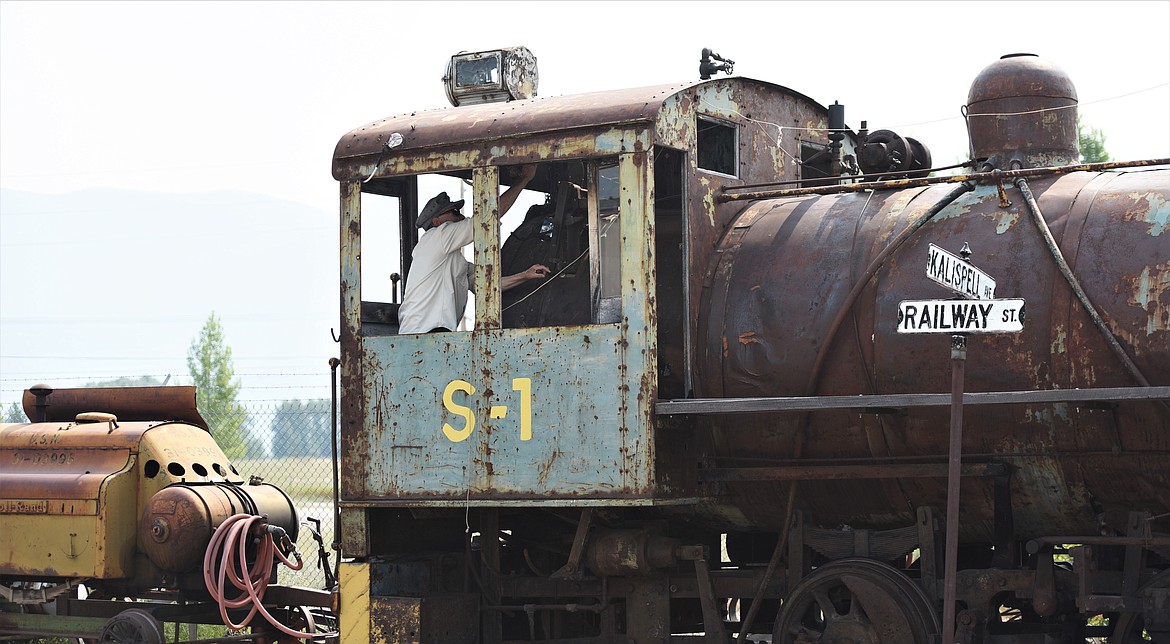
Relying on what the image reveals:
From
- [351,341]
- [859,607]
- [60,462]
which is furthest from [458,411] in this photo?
[60,462]

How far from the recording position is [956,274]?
231 inches

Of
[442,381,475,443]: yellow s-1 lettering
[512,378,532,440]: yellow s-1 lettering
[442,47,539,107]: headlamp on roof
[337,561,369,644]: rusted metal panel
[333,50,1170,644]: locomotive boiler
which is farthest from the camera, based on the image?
[442,47,539,107]: headlamp on roof

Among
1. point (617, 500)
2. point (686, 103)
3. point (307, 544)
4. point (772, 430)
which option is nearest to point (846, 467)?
point (772, 430)

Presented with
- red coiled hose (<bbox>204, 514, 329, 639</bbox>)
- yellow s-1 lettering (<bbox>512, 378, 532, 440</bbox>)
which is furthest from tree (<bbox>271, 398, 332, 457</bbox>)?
yellow s-1 lettering (<bbox>512, 378, 532, 440</bbox>)

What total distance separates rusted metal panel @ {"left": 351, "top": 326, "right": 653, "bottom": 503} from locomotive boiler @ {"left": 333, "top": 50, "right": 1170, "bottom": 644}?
15mm

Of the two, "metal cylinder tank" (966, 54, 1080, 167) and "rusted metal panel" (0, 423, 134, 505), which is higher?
"metal cylinder tank" (966, 54, 1080, 167)

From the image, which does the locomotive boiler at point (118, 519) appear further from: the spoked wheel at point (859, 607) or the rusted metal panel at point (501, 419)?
the spoked wheel at point (859, 607)

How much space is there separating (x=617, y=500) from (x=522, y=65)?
309 centimetres

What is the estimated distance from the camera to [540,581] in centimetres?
842

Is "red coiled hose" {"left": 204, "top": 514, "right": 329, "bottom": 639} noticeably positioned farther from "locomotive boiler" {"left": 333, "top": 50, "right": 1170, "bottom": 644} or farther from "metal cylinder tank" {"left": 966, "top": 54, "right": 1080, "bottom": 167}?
"metal cylinder tank" {"left": 966, "top": 54, "right": 1080, "bottom": 167}

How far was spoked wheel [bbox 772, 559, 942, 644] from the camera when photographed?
702 cm

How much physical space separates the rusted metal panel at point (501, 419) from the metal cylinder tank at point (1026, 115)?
232cm

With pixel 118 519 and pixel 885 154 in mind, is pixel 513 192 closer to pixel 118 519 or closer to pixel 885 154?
pixel 885 154

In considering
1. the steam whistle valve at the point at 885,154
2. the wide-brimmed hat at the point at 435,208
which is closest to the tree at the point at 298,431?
the wide-brimmed hat at the point at 435,208
